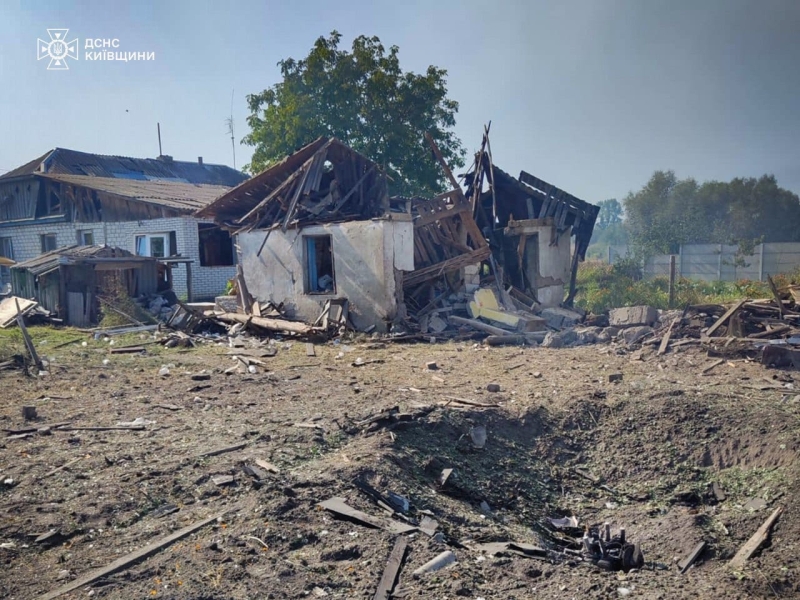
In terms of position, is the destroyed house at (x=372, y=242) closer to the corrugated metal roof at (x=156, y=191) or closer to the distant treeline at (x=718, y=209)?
the corrugated metal roof at (x=156, y=191)

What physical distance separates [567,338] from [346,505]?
9109 mm

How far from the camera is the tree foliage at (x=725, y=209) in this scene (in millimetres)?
39656

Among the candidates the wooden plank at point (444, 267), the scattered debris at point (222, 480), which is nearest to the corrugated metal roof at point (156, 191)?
the wooden plank at point (444, 267)

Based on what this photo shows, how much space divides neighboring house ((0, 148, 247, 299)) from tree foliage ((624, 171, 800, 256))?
88.0ft

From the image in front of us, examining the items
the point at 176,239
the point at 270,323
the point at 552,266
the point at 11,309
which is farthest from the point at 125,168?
the point at 552,266

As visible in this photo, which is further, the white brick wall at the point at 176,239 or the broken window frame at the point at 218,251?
the broken window frame at the point at 218,251

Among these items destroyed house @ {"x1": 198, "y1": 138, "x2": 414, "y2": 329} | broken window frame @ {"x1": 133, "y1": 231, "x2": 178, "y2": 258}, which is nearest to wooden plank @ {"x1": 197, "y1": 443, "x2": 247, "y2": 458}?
destroyed house @ {"x1": 198, "y1": 138, "x2": 414, "y2": 329}

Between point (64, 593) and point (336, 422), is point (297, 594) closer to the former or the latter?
point (64, 593)

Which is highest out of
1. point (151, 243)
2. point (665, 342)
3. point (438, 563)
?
point (151, 243)

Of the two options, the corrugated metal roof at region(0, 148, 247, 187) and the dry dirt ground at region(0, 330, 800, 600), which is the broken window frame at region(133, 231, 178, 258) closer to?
the corrugated metal roof at region(0, 148, 247, 187)

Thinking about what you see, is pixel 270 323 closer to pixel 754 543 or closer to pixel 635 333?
pixel 635 333

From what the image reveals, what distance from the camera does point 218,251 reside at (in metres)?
22.9

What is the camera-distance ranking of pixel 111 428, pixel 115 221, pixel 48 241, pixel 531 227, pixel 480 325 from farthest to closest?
1. pixel 48 241
2. pixel 115 221
3. pixel 531 227
4. pixel 480 325
5. pixel 111 428

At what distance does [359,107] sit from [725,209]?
3096 centimetres
